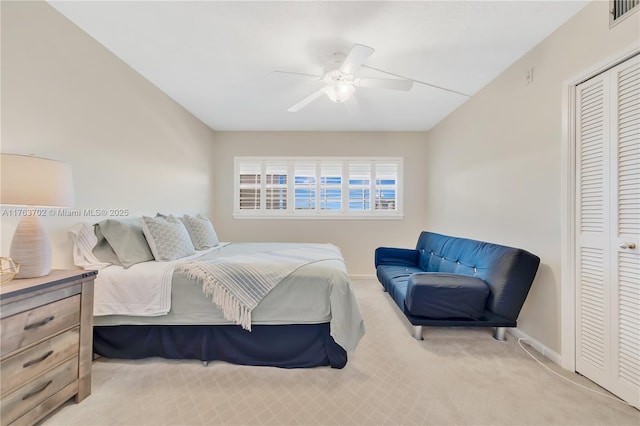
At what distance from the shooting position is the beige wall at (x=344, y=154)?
14.4 ft

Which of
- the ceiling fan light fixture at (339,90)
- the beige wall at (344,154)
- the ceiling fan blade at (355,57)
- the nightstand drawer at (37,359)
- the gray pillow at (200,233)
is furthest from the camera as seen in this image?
the beige wall at (344,154)

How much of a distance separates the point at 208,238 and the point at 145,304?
48.3 inches

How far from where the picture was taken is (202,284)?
184cm

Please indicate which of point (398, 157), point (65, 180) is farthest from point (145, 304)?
point (398, 157)

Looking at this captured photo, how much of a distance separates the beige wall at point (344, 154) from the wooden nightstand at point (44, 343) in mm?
2939

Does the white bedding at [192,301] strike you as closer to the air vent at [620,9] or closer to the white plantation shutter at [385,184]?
the air vent at [620,9]

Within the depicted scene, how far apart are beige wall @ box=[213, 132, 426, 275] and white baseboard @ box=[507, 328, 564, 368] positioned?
217 centimetres

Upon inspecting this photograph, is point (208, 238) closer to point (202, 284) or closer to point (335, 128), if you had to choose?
point (202, 284)

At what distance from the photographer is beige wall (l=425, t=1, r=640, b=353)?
69.7 inches

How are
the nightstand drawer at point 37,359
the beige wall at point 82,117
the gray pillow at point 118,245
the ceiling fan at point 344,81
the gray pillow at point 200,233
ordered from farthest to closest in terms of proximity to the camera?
1. the gray pillow at point 200,233
2. the ceiling fan at point 344,81
3. the gray pillow at point 118,245
4. the beige wall at point 82,117
5. the nightstand drawer at point 37,359

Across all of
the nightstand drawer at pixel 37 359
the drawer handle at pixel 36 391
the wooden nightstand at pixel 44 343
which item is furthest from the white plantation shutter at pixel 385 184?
the drawer handle at pixel 36 391

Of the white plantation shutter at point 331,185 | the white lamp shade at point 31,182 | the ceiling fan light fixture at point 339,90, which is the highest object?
the ceiling fan light fixture at point 339,90

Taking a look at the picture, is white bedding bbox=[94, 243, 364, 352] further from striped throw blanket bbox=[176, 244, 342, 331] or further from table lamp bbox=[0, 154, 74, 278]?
table lamp bbox=[0, 154, 74, 278]

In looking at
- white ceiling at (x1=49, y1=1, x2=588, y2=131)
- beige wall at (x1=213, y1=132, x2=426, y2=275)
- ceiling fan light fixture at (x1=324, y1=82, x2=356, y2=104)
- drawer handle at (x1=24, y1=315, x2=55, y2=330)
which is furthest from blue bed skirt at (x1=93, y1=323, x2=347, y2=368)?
beige wall at (x1=213, y1=132, x2=426, y2=275)
